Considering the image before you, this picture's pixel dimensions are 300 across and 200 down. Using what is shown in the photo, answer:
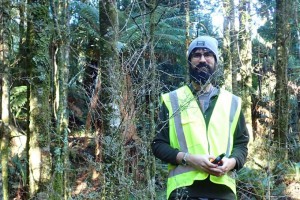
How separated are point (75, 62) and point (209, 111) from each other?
844 centimetres

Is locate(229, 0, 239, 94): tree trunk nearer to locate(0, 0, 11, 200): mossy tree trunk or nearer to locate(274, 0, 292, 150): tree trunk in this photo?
locate(274, 0, 292, 150): tree trunk

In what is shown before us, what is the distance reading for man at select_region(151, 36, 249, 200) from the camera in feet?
8.52

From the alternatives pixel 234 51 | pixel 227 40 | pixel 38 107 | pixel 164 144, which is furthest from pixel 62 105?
pixel 234 51

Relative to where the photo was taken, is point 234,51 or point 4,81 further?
point 234,51

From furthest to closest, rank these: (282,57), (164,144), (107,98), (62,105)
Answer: (282,57) → (62,105) → (107,98) → (164,144)

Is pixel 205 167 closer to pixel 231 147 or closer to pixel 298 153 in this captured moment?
pixel 231 147

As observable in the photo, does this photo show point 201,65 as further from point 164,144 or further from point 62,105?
point 62,105

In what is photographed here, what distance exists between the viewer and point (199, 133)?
8.74 ft

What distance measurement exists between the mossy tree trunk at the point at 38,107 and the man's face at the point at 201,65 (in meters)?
4.54

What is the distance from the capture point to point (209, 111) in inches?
110

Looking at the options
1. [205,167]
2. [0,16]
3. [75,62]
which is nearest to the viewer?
[205,167]

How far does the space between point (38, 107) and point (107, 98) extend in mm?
2746

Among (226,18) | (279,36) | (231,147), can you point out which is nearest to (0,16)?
→ (231,147)

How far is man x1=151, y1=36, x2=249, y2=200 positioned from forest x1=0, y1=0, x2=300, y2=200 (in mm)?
930
